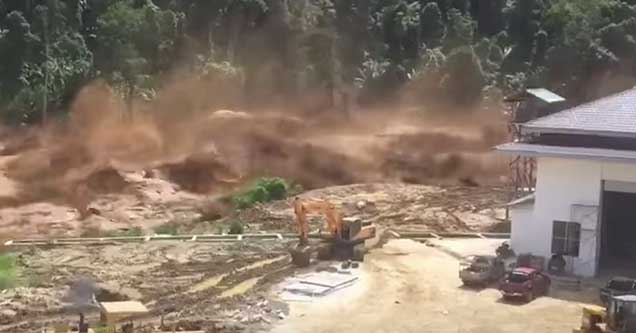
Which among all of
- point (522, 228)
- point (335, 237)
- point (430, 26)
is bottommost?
point (335, 237)

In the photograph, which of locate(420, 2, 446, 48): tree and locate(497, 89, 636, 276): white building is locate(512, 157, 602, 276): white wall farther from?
locate(420, 2, 446, 48): tree

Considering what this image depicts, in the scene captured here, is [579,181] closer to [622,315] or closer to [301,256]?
[622,315]

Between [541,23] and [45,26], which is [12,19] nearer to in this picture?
[45,26]

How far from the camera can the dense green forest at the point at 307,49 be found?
2896 inches

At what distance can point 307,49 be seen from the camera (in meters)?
82.5

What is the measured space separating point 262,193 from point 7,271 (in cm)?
1887

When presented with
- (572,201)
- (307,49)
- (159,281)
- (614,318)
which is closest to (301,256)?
(159,281)

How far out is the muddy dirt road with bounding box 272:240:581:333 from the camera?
3134cm

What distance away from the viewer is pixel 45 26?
75125 mm

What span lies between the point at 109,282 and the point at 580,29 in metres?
50.7

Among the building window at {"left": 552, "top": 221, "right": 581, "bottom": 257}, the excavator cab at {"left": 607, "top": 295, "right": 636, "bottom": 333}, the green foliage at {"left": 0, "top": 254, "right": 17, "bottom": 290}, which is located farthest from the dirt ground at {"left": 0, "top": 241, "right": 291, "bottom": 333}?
the excavator cab at {"left": 607, "top": 295, "right": 636, "bottom": 333}

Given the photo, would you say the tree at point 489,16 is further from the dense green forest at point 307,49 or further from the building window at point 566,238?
the building window at point 566,238

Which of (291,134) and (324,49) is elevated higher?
(324,49)

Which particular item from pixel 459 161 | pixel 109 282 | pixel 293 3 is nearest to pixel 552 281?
pixel 109 282
